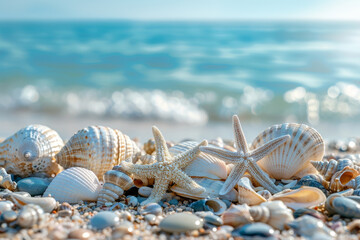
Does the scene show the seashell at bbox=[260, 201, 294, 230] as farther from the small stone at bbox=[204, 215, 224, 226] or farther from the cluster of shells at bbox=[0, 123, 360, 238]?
A: the small stone at bbox=[204, 215, 224, 226]

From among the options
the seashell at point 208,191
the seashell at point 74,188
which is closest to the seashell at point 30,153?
the seashell at point 74,188

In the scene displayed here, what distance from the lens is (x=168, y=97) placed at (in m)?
11.9

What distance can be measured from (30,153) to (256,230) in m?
2.42

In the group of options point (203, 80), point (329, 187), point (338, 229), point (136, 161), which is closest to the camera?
point (338, 229)

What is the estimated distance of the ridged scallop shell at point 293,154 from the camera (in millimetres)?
3646

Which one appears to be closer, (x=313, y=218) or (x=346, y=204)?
(x=313, y=218)

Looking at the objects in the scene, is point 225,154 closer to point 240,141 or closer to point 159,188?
point 240,141

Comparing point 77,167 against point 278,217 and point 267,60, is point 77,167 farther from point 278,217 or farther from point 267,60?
point 267,60

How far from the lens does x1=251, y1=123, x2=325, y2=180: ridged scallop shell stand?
3646mm

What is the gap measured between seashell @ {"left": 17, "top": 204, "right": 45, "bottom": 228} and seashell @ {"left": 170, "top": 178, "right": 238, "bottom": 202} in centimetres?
120

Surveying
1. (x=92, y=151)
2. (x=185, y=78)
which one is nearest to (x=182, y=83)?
(x=185, y=78)

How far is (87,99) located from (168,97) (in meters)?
2.43

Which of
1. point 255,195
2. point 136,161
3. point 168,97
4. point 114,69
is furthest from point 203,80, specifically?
point 255,195

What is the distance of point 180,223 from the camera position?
2.62 m
